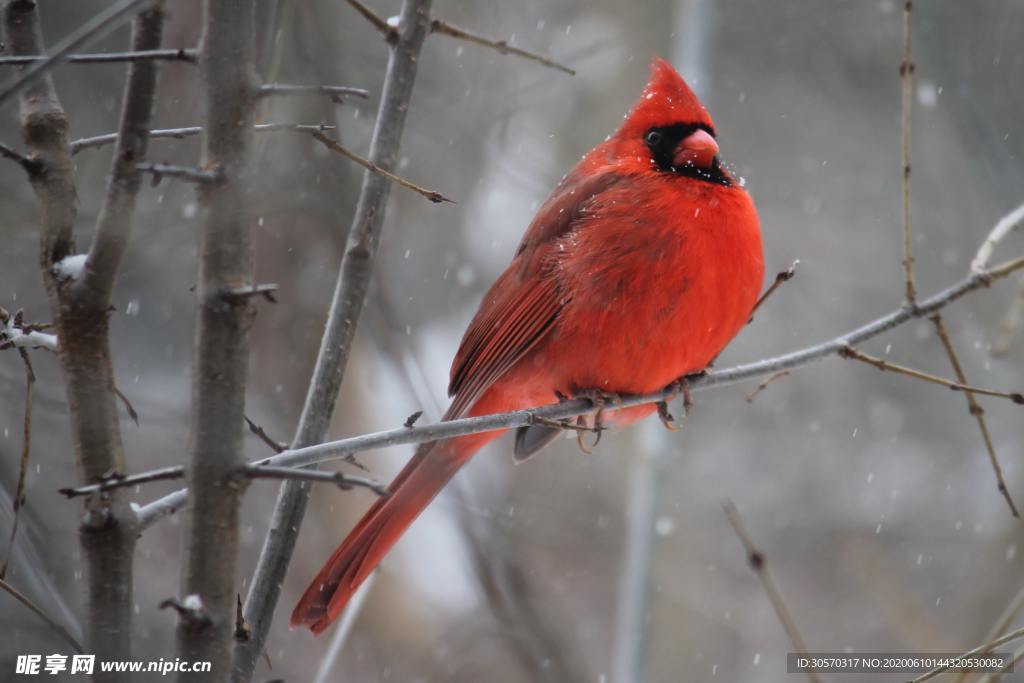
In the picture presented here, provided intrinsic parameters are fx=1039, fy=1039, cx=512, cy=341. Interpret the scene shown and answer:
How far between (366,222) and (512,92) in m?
3.47

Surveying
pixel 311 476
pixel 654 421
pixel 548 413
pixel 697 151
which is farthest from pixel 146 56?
pixel 654 421

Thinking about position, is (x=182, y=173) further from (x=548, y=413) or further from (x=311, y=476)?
(x=548, y=413)

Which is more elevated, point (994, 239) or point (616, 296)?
point (616, 296)

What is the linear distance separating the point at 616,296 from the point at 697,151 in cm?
47

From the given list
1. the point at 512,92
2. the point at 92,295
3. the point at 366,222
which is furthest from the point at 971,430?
the point at 92,295

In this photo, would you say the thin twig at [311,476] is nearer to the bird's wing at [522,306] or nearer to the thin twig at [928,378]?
the thin twig at [928,378]

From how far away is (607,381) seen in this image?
2605 millimetres

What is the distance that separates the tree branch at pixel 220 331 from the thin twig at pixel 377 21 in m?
0.55

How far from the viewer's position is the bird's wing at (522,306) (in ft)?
8.98

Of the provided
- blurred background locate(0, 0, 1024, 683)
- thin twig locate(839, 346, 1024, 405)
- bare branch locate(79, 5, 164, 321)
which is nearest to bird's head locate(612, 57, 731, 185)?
thin twig locate(839, 346, 1024, 405)

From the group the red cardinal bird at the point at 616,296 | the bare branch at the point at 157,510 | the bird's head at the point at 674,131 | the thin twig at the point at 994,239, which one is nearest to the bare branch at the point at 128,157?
the bare branch at the point at 157,510

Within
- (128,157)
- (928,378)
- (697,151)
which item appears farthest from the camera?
(697,151)

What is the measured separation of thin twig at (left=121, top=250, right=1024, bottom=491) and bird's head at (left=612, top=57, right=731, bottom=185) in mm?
680

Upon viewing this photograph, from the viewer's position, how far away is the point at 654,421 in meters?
3.78
